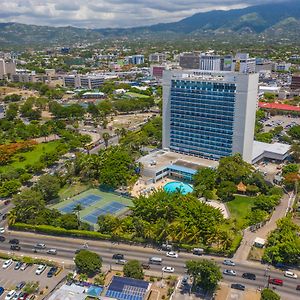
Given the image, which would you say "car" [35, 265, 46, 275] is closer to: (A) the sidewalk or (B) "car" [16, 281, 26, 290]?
(B) "car" [16, 281, 26, 290]

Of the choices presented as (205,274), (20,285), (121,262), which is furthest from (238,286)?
(20,285)

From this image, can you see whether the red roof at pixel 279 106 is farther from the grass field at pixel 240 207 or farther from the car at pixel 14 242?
the car at pixel 14 242

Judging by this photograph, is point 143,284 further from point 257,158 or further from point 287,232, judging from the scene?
point 257,158

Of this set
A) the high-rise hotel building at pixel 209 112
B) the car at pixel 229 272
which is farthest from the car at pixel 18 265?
the high-rise hotel building at pixel 209 112

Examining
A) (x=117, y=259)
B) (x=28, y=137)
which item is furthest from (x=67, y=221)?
(x=28, y=137)

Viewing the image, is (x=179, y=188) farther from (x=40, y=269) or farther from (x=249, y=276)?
(x=40, y=269)

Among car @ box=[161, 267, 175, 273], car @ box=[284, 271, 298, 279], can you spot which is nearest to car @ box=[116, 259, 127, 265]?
car @ box=[161, 267, 175, 273]
